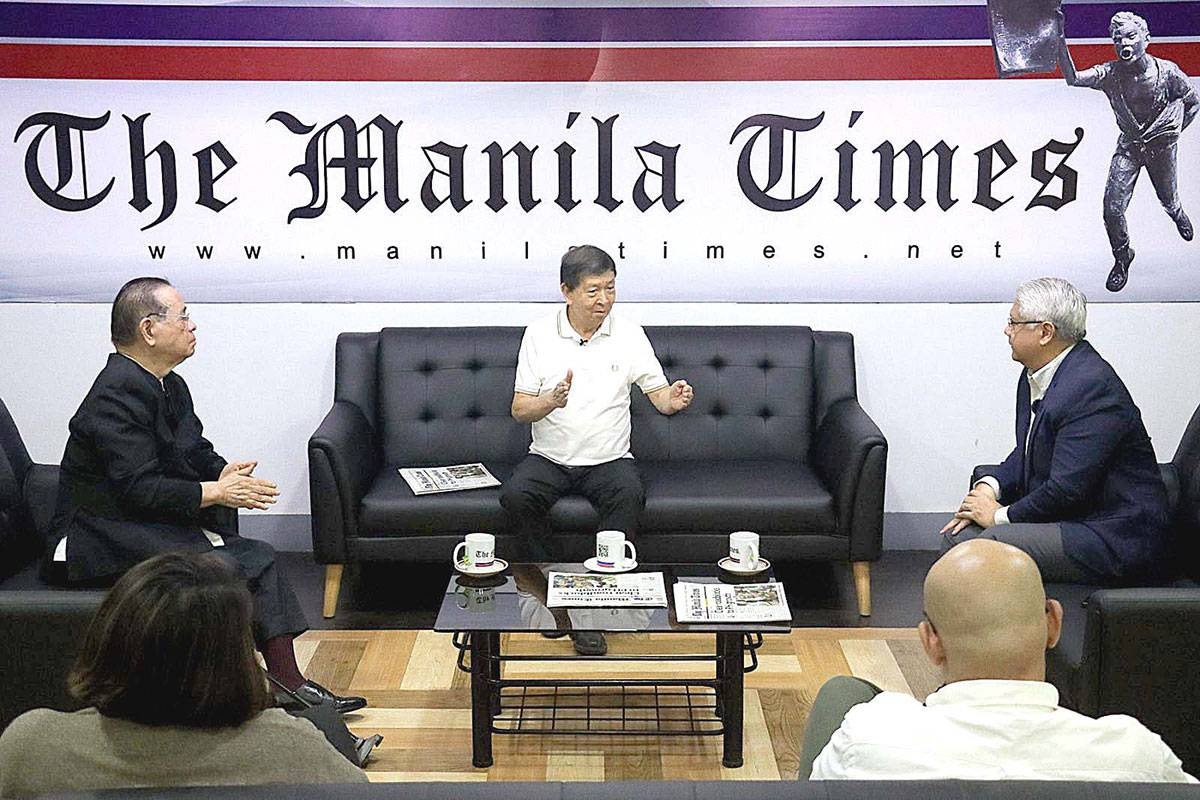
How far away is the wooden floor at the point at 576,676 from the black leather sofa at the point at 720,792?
5.78 ft

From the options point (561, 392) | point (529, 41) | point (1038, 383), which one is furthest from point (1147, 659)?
point (529, 41)

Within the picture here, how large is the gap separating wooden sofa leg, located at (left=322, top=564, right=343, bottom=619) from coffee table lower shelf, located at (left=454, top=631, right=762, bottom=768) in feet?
2.48

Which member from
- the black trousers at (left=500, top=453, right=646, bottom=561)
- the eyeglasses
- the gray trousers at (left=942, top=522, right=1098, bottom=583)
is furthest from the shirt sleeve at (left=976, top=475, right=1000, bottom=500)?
the eyeglasses

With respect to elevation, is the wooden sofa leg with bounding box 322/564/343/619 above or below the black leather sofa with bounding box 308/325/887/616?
below

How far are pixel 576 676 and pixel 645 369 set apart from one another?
120 cm

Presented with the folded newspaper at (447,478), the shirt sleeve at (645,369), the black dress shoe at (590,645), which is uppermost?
the shirt sleeve at (645,369)

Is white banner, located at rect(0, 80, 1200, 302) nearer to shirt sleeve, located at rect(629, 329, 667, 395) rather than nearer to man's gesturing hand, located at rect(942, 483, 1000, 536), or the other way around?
shirt sleeve, located at rect(629, 329, 667, 395)

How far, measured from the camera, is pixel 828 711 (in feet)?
8.20

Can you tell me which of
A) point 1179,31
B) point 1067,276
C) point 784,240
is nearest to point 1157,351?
point 1067,276

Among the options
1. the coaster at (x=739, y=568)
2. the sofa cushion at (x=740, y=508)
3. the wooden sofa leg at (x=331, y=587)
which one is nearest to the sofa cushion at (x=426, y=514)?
the wooden sofa leg at (x=331, y=587)

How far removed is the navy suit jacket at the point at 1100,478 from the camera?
3.69 meters

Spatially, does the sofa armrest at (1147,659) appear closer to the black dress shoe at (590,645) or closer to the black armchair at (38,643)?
the black dress shoe at (590,645)

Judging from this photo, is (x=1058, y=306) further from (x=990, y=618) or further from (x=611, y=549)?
(x=990, y=618)

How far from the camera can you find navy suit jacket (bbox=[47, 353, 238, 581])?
143 inches
